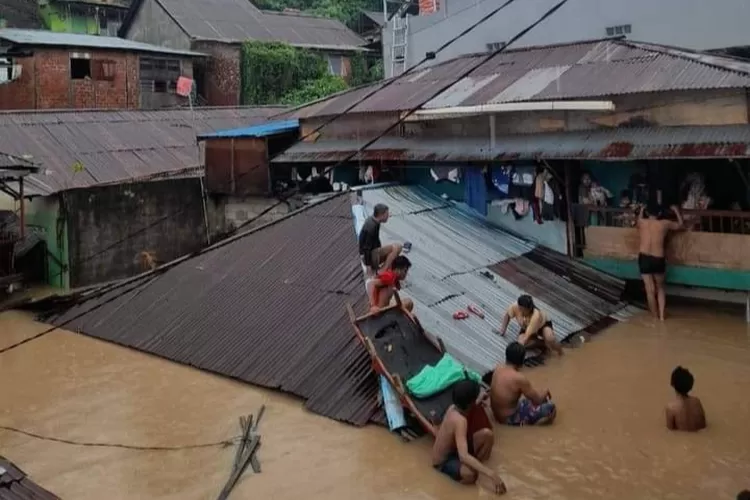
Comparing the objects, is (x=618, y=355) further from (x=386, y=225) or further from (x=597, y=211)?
(x=386, y=225)

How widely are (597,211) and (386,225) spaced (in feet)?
12.9

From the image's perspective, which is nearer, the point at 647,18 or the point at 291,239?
the point at 291,239

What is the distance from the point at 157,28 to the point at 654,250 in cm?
2587

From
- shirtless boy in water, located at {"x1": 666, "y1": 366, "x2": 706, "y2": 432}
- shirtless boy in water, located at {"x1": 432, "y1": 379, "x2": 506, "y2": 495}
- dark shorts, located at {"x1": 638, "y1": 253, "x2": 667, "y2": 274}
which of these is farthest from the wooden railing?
shirtless boy in water, located at {"x1": 432, "y1": 379, "x2": 506, "y2": 495}

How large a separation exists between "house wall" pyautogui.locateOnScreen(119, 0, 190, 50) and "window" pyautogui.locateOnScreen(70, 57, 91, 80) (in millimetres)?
5208

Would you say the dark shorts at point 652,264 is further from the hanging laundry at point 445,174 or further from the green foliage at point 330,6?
the green foliage at point 330,6

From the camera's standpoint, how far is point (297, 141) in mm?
17219

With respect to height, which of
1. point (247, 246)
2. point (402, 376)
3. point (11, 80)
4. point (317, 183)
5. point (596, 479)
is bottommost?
point (596, 479)

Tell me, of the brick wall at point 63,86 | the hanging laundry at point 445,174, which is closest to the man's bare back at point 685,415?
the hanging laundry at point 445,174

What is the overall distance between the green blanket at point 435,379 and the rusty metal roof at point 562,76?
617cm

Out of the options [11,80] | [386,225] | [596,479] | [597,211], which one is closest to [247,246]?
[386,225]

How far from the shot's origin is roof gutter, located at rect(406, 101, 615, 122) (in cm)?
1184

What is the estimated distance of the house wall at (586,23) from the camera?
58.7 feet

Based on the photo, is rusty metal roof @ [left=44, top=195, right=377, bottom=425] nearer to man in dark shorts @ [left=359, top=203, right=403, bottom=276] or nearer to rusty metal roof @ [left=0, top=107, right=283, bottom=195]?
man in dark shorts @ [left=359, top=203, right=403, bottom=276]
